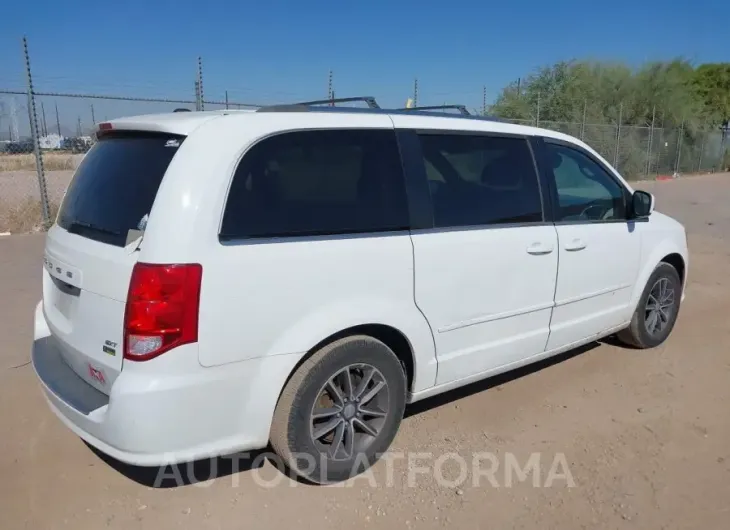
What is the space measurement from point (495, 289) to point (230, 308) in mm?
1644

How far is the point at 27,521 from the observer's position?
2760mm

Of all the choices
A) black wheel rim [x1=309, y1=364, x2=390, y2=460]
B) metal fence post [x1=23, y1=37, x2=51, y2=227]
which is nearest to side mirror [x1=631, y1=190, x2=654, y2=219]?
black wheel rim [x1=309, y1=364, x2=390, y2=460]

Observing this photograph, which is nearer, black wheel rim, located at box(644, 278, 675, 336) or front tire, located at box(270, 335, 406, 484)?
front tire, located at box(270, 335, 406, 484)

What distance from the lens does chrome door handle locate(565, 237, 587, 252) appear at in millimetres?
3931

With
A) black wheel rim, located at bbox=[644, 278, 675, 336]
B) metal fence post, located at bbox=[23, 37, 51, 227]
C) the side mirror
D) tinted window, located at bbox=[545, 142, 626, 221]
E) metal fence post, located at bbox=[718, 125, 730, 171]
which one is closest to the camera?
tinted window, located at bbox=[545, 142, 626, 221]

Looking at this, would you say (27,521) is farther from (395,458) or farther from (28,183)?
(28,183)

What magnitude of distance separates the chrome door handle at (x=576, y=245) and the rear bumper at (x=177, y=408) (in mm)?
2087

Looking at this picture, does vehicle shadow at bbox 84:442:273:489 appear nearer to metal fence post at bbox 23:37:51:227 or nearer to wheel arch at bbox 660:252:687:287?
wheel arch at bbox 660:252:687:287

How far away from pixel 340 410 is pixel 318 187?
110 cm

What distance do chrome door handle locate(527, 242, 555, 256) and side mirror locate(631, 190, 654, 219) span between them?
112 centimetres

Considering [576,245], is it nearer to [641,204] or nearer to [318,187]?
[641,204]

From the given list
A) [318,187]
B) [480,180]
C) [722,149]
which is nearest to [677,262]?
[480,180]

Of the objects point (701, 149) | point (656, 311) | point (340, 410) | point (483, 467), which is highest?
point (701, 149)

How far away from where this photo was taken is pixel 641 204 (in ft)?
14.7
